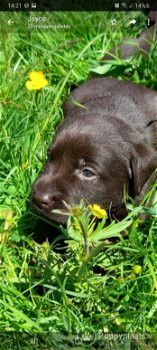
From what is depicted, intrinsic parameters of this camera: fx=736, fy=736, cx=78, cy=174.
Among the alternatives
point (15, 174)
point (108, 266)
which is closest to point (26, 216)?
Answer: point (15, 174)

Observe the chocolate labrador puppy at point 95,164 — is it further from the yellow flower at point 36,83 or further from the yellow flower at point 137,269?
the yellow flower at point 137,269

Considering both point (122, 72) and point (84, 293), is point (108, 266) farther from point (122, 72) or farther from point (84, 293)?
point (122, 72)

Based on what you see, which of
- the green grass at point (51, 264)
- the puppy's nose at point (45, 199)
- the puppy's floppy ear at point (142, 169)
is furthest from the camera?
the puppy's floppy ear at point (142, 169)

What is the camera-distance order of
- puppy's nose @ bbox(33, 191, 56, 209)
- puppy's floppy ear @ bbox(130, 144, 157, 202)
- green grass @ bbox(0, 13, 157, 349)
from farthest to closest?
puppy's floppy ear @ bbox(130, 144, 157, 202) → puppy's nose @ bbox(33, 191, 56, 209) → green grass @ bbox(0, 13, 157, 349)

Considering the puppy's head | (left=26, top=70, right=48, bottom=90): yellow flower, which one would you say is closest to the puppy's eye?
the puppy's head

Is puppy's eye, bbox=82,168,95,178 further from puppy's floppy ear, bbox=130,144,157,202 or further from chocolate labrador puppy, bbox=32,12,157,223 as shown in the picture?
puppy's floppy ear, bbox=130,144,157,202

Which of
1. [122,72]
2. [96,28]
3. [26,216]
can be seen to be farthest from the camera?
[96,28]

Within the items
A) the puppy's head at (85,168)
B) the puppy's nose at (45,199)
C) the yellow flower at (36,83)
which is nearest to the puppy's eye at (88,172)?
the puppy's head at (85,168)
